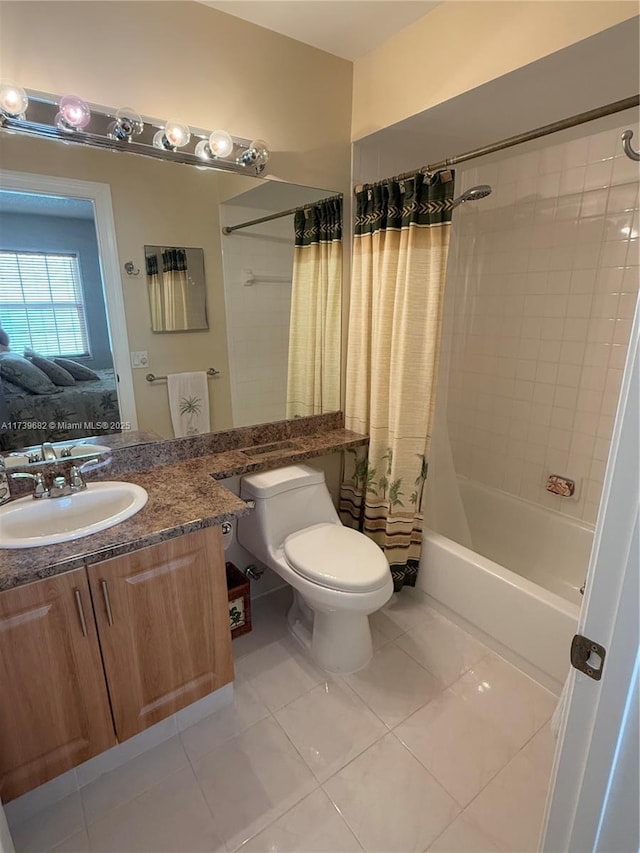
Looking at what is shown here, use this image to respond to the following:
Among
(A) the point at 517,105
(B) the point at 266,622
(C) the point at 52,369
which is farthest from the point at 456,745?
(A) the point at 517,105

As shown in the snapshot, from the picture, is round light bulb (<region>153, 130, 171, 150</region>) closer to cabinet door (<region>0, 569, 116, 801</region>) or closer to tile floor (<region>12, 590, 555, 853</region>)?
cabinet door (<region>0, 569, 116, 801</region>)

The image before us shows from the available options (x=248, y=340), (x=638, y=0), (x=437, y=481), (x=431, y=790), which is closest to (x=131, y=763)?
(x=431, y=790)

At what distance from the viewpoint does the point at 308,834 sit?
47.8 inches

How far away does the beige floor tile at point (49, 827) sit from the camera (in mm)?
1193

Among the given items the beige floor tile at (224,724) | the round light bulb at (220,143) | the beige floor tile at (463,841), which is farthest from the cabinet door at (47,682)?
the round light bulb at (220,143)

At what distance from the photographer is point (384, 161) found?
2.08 meters

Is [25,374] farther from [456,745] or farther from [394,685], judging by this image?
[456,745]

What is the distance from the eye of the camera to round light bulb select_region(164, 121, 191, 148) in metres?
1.47

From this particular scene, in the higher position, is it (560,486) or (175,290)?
(175,290)

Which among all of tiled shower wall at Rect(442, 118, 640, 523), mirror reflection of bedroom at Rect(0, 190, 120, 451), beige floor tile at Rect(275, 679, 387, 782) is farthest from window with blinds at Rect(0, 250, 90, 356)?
tiled shower wall at Rect(442, 118, 640, 523)

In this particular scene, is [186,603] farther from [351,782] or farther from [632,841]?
[632,841]

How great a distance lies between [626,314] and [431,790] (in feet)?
6.83

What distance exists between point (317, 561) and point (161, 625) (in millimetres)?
589

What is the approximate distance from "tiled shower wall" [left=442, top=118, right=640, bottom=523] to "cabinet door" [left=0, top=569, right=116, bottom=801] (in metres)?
2.25
